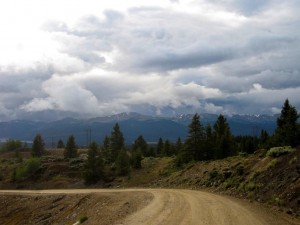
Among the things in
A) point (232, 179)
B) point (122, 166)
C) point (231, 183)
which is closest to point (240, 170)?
point (232, 179)

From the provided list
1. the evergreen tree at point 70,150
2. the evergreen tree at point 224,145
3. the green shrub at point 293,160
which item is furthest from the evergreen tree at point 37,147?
the green shrub at point 293,160

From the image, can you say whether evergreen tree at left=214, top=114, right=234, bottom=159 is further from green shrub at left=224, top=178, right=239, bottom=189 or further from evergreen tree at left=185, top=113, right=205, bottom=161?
green shrub at left=224, top=178, right=239, bottom=189

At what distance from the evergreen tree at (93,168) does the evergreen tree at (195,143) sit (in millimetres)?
18280

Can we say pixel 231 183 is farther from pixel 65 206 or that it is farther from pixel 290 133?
pixel 65 206

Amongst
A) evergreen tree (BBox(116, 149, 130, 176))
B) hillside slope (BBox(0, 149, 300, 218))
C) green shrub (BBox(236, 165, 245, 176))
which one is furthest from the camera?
evergreen tree (BBox(116, 149, 130, 176))

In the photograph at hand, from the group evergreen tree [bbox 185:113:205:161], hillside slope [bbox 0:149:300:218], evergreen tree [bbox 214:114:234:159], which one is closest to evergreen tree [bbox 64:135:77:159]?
hillside slope [bbox 0:149:300:218]

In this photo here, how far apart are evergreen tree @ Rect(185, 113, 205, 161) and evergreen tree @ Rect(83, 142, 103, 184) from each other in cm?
1828

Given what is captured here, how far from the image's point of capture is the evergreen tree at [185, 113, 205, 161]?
80938mm

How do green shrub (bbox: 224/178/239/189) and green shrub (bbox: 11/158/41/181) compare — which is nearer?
green shrub (bbox: 224/178/239/189)

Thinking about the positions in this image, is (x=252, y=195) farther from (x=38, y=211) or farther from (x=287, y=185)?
(x=38, y=211)

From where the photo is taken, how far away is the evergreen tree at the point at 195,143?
80.9 metres

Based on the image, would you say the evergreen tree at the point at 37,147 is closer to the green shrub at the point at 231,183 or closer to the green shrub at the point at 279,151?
the green shrub at the point at 231,183

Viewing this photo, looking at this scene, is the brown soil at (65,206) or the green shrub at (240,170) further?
the green shrub at (240,170)

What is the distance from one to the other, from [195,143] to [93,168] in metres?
21.4
